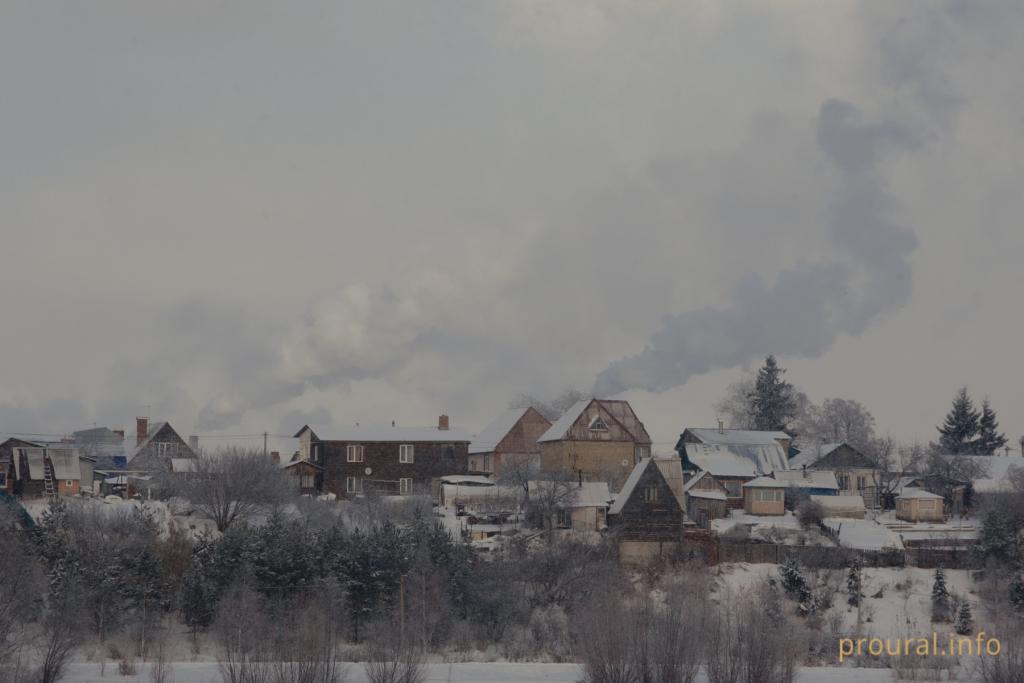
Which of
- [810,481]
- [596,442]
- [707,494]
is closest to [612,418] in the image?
[596,442]

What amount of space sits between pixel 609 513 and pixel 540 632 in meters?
12.8

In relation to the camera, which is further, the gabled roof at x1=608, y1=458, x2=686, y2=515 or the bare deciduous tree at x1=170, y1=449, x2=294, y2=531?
the gabled roof at x1=608, y1=458, x2=686, y2=515

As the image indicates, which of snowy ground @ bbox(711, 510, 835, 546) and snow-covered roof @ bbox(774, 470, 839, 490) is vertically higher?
snow-covered roof @ bbox(774, 470, 839, 490)

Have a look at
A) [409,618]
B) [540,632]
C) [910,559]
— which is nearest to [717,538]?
[910,559]

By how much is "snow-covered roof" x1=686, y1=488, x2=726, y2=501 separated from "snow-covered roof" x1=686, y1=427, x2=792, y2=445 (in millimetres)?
10542

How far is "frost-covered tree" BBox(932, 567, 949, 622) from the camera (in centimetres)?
5078

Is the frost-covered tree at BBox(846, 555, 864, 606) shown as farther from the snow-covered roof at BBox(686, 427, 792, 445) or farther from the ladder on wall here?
the ladder on wall

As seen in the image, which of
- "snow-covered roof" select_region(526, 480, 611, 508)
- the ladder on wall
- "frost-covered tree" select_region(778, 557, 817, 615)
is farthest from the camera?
the ladder on wall

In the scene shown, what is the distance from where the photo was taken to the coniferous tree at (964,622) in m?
48.9

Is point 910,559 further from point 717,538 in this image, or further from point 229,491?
point 229,491

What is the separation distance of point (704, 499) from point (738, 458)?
11107 mm

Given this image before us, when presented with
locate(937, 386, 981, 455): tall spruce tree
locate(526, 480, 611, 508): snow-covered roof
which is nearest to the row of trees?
locate(937, 386, 981, 455): tall spruce tree

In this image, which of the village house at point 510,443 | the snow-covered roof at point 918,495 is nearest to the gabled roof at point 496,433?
the village house at point 510,443

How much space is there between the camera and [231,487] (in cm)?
5666
